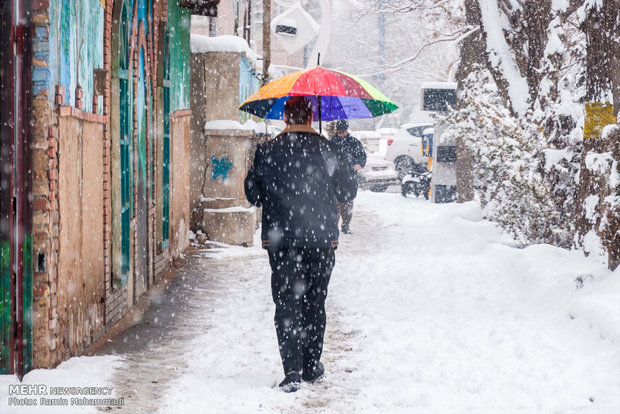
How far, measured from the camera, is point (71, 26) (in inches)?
235

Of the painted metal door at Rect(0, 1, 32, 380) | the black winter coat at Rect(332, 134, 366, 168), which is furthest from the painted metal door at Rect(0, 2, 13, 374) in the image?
the black winter coat at Rect(332, 134, 366, 168)

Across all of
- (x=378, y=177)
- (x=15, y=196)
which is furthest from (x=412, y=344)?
(x=378, y=177)

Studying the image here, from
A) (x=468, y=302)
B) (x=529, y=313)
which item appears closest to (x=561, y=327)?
(x=529, y=313)

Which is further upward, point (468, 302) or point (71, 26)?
point (71, 26)

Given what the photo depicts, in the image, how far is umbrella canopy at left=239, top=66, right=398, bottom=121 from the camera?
573 cm

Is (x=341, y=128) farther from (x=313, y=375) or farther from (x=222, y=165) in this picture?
(x=313, y=375)

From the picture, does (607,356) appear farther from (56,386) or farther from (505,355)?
(56,386)

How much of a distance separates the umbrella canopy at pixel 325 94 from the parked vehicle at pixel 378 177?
17807mm

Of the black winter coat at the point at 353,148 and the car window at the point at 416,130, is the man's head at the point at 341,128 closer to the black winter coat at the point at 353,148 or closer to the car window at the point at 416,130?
the black winter coat at the point at 353,148

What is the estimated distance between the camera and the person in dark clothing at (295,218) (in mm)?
5438

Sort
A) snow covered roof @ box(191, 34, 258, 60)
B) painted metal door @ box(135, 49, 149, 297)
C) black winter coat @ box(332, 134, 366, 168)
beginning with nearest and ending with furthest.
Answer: painted metal door @ box(135, 49, 149, 297)
snow covered roof @ box(191, 34, 258, 60)
black winter coat @ box(332, 134, 366, 168)

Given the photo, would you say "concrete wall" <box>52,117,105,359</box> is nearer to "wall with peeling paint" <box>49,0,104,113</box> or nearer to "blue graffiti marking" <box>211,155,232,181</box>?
"wall with peeling paint" <box>49,0,104,113</box>

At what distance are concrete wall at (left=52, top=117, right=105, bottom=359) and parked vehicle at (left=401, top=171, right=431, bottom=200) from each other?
1582 cm

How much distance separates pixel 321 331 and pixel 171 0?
6.69m
